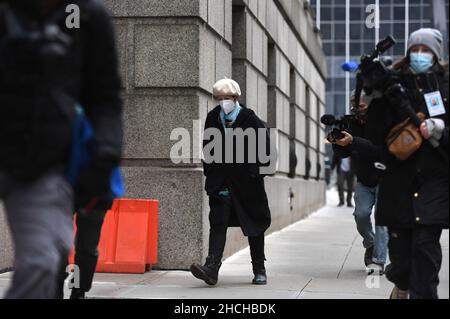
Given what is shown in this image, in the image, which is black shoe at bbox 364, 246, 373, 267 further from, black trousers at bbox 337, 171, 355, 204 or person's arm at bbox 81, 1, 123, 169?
black trousers at bbox 337, 171, 355, 204

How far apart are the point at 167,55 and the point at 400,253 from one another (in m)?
4.03

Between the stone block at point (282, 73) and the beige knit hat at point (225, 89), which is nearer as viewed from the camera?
the beige knit hat at point (225, 89)

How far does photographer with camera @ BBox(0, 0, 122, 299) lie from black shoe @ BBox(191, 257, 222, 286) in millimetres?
3804

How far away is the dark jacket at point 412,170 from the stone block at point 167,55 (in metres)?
3.62

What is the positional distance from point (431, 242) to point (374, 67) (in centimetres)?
99

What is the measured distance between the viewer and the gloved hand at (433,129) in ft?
16.3

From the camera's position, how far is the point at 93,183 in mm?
3455

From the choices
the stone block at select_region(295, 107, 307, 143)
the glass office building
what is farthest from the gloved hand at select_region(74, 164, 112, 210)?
the glass office building

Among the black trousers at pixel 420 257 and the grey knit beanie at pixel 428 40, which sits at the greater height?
the grey knit beanie at pixel 428 40

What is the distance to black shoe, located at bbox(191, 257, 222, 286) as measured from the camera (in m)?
7.32

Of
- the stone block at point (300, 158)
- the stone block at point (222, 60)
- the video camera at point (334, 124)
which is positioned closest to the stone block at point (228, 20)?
the stone block at point (222, 60)

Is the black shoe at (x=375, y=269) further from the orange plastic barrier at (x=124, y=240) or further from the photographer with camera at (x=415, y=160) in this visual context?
the photographer with camera at (x=415, y=160)

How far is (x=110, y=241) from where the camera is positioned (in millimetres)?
8125

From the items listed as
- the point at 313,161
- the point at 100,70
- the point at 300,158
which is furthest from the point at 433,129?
the point at 313,161
